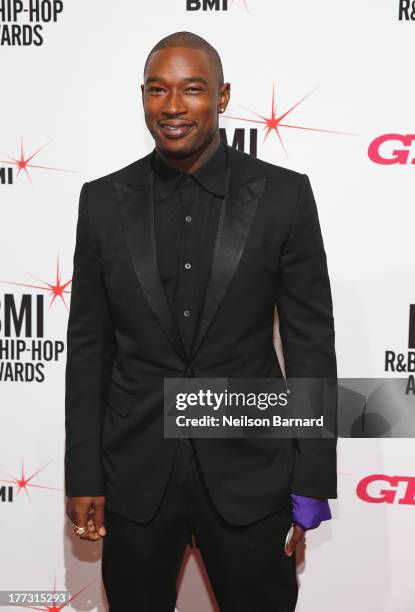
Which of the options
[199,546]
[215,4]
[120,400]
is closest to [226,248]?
[120,400]

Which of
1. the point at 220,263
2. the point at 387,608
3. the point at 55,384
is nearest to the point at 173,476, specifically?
the point at 220,263

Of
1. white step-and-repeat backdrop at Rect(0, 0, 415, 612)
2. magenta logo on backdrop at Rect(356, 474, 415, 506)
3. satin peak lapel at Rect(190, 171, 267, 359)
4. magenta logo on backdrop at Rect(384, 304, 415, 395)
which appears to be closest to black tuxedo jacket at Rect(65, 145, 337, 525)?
satin peak lapel at Rect(190, 171, 267, 359)

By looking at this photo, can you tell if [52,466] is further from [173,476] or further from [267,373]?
[267,373]

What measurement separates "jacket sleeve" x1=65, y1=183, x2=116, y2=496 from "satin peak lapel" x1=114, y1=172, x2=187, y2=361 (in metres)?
0.11

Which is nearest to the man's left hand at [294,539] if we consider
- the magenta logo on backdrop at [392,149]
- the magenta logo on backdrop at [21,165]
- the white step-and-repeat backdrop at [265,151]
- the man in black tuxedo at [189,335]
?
the man in black tuxedo at [189,335]

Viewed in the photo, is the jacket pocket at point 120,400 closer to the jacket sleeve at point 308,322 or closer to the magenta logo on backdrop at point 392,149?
the jacket sleeve at point 308,322

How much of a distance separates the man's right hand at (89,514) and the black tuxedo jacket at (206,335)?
0.03m

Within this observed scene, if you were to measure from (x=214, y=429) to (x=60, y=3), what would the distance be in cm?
129

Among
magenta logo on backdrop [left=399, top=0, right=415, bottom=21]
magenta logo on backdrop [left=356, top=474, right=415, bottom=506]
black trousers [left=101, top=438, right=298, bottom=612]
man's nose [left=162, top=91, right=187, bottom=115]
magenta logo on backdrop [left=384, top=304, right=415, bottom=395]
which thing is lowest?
black trousers [left=101, top=438, right=298, bottom=612]

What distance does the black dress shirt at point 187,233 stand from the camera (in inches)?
63.2

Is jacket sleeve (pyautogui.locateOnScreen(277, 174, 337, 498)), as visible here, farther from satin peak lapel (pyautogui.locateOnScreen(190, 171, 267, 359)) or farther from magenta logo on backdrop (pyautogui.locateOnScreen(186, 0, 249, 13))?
magenta logo on backdrop (pyautogui.locateOnScreen(186, 0, 249, 13))

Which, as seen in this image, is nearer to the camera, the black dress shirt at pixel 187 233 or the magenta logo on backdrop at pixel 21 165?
the black dress shirt at pixel 187 233

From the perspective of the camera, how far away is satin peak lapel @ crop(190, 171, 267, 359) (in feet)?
5.18

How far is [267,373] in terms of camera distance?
5.54ft
